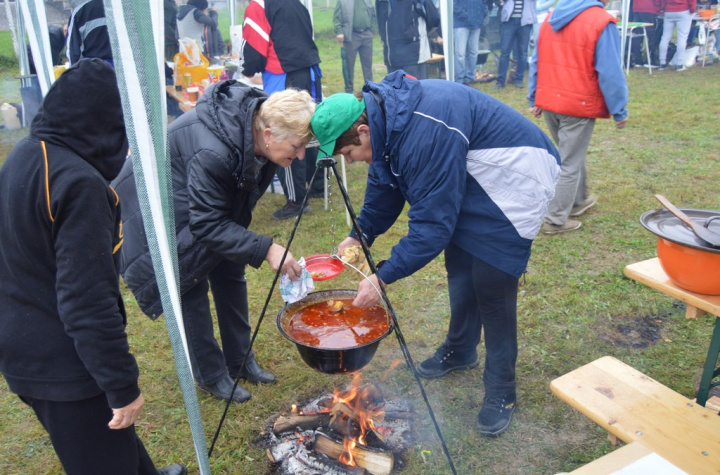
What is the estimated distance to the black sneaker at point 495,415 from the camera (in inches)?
120

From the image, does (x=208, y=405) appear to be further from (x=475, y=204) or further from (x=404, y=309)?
(x=475, y=204)

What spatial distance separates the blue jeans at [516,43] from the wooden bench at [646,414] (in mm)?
9948

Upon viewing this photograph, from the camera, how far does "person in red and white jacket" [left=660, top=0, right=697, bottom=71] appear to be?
1111 cm

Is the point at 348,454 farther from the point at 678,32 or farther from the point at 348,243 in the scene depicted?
the point at 678,32

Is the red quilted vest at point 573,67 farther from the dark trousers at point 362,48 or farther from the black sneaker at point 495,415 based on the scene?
the dark trousers at point 362,48

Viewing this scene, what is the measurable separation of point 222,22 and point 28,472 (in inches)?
531

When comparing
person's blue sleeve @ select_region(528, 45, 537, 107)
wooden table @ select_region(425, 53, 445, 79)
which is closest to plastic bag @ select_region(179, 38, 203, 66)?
person's blue sleeve @ select_region(528, 45, 537, 107)

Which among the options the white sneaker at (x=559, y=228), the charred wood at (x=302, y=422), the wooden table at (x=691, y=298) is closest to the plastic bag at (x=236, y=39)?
the white sneaker at (x=559, y=228)

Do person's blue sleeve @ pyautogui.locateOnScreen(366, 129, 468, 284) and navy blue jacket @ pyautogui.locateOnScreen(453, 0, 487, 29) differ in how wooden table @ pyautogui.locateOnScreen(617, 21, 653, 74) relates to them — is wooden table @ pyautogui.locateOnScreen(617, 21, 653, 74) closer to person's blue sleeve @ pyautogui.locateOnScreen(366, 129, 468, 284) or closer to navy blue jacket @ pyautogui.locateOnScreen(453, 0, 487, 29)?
navy blue jacket @ pyautogui.locateOnScreen(453, 0, 487, 29)

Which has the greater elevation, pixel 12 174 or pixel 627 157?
pixel 12 174

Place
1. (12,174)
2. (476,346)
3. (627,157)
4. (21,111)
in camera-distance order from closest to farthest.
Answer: (12,174), (476,346), (627,157), (21,111)

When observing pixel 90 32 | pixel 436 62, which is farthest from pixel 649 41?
pixel 90 32

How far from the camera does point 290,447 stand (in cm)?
300

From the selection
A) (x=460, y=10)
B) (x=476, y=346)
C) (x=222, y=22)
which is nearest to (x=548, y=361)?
(x=476, y=346)
